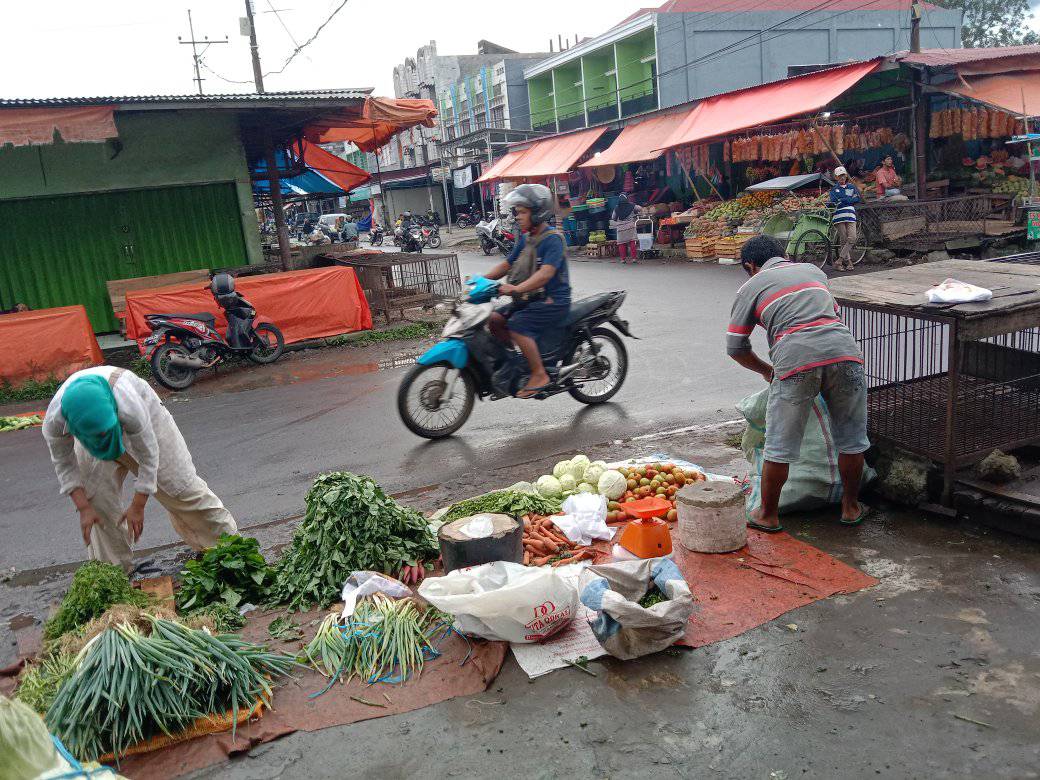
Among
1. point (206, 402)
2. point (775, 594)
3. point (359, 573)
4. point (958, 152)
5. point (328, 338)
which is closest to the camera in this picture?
point (775, 594)

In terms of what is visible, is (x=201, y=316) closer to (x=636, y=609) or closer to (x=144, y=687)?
(x=144, y=687)

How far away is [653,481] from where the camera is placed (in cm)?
542

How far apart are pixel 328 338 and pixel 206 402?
309cm

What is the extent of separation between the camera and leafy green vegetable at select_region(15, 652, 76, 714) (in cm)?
353

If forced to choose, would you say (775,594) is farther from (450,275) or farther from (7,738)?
(450,275)

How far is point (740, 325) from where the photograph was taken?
4746 mm

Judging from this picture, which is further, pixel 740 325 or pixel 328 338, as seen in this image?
pixel 328 338

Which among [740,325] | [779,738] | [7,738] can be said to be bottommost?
[779,738]

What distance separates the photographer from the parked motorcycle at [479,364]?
7.20 metres

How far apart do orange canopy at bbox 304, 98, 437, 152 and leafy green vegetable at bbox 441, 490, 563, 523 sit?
931cm

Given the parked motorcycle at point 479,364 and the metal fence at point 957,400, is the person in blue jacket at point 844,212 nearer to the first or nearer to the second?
the parked motorcycle at point 479,364

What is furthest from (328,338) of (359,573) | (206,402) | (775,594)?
(775,594)

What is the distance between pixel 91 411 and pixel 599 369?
4850 millimetres

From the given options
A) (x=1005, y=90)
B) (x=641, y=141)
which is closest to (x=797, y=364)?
(x=1005, y=90)
